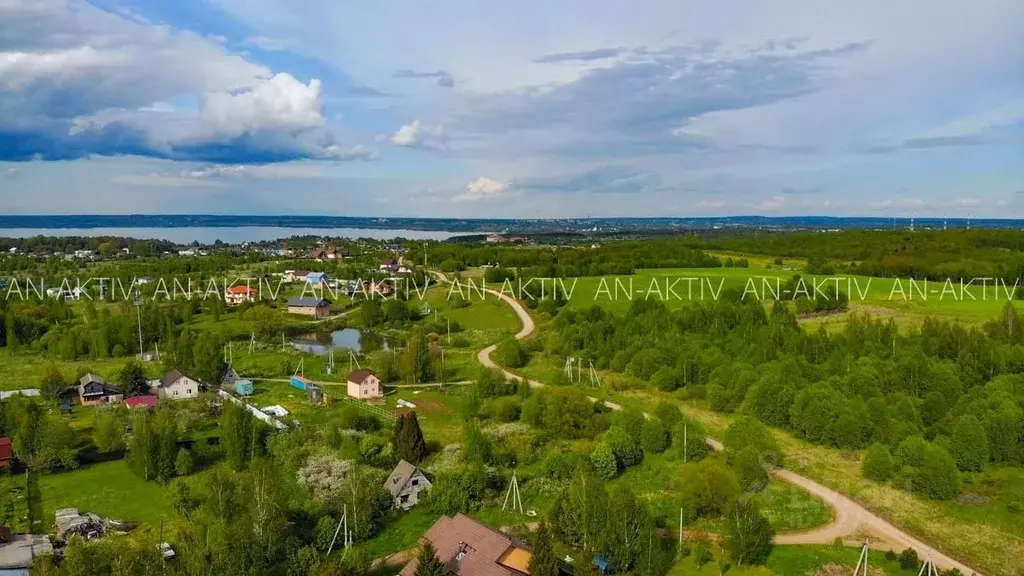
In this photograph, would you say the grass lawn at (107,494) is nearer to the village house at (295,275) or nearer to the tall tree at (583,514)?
the tall tree at (583,514)

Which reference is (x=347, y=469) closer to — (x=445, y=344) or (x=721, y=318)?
(x=445, y=344)

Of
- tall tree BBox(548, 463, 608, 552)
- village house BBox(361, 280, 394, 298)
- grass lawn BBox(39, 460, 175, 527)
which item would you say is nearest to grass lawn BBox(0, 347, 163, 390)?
grass lawn BBox(39, 460, 175, 527)

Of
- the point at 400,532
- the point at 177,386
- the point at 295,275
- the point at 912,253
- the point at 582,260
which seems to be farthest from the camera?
the point at 582,260

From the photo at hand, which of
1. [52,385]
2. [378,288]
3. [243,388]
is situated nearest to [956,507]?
[243,388]

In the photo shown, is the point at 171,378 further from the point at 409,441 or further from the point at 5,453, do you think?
the point at 409,441

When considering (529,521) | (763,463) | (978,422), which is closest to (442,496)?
(529,521)

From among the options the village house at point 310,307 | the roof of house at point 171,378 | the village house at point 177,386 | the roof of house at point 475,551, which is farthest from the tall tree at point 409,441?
the village house at point 310,307
